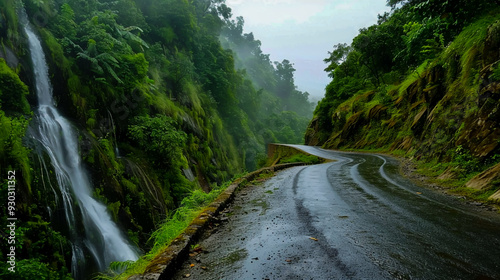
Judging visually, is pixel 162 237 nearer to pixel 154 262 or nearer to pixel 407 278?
pixel 154 262

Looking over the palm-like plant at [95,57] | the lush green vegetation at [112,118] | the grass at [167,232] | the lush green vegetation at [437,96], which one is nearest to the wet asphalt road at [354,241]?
the grass at [167,232]

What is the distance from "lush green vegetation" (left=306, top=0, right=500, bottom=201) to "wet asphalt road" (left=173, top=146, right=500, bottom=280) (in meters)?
2.41

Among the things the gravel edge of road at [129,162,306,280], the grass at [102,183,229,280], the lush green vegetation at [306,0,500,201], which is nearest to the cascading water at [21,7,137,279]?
the grass at [102,183,229,280]

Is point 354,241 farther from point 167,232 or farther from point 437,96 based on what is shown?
point 437,96

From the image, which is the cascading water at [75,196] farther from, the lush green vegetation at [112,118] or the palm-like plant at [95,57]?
the palm-like plant at [95,57]

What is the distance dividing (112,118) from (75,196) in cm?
669

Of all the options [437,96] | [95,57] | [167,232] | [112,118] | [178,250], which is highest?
[95,57]

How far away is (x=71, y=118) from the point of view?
1228 cm

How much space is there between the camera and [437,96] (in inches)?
566

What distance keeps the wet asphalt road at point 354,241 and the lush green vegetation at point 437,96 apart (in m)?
2.41

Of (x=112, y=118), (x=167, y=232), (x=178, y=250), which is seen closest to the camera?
(x=178, y=250)

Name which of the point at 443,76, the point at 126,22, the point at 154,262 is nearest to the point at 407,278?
the point at 154,262

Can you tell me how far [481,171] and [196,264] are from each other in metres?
7.67

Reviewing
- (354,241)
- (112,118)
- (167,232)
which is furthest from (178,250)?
(112,118)
